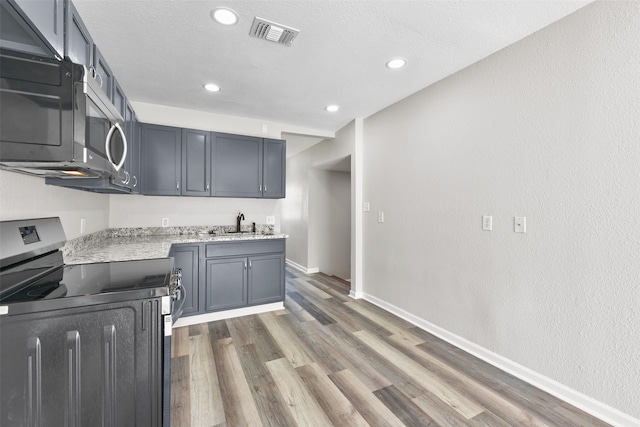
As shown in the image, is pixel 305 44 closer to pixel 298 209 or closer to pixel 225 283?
pixel 225 283

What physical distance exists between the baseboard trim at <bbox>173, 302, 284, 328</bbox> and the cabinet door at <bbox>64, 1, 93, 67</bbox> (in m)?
2.42

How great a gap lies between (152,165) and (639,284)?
13.4 feet

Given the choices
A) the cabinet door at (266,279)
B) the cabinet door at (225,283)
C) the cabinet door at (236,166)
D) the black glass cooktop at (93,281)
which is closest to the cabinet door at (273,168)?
the cabinet door at (236,166)

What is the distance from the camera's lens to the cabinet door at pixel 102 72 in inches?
67.4

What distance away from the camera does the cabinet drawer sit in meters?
3.03

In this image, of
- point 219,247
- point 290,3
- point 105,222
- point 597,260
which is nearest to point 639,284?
point 597,260

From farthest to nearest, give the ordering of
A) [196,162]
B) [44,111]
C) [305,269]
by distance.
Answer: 1. [305,269]
2. [196,162]
3. [44,111]

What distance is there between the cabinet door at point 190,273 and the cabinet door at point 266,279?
0.58 m

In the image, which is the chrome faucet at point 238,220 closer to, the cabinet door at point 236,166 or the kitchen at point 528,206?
the cabinet door at point 236,166

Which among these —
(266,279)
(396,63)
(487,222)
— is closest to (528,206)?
(487,222)

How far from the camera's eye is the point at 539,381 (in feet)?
6.34

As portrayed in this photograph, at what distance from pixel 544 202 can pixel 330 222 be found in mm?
3907

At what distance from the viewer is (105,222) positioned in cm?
303

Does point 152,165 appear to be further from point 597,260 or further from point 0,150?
point 597,260
